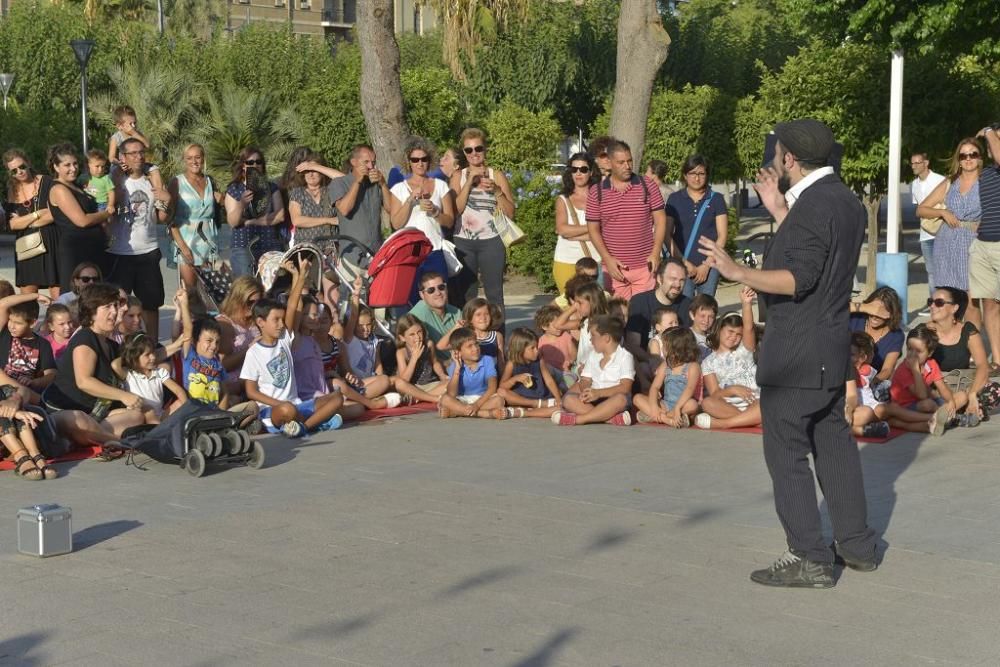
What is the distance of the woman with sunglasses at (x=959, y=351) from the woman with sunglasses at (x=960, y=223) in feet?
5.69

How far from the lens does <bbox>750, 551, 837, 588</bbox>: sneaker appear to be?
20.3 ft

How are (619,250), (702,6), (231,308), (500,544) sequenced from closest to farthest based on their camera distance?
1. (500,544)
2. (231,308)
3. (619,250)
4. (702,6)

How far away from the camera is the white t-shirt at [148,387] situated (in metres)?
9.62

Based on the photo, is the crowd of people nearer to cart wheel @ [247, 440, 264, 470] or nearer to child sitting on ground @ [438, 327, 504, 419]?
child sitting on ground @ [438, 327, 504, 419]

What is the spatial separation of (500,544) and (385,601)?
1063mm

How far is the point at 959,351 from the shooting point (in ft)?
34.9

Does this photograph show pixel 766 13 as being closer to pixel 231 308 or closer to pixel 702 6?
pixel 702 6

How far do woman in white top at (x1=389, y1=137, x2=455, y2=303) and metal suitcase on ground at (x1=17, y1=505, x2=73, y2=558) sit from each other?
5704mm

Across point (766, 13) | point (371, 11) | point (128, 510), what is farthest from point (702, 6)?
point (128, 510)

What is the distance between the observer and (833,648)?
17.7 feet

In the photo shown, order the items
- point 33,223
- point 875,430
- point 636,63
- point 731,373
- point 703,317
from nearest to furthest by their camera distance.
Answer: point 875,430 < point 731,373 < point 703,317 < point 33,223 < point 636,63

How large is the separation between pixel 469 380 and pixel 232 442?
2560mm

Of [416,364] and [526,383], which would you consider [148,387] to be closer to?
[416,364]

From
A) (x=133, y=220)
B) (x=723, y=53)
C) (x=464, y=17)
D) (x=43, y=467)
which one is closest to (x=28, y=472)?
(x=43, y=467)
